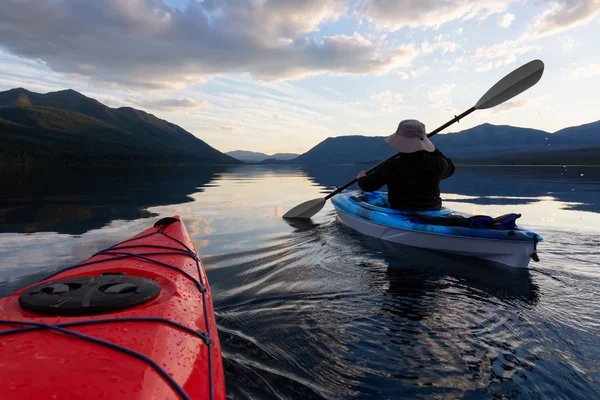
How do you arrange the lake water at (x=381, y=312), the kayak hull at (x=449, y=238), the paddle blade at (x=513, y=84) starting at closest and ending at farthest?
the lake water at (x=381, y=312) → the kayak hull at (x=449, y=238) → the paddle blade at (x=513, y=84)

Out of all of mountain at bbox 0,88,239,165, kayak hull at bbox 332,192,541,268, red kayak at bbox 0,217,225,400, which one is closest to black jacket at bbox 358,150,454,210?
kayak hull at bbox 332,192,541,268

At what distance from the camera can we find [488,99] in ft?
32.1

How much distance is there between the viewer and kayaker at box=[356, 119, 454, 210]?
7.21 m

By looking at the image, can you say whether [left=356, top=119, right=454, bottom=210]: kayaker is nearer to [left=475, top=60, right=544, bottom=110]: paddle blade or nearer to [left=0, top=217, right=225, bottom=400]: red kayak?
[left=475, top=60, right=544, bottom=110]: paddle blade

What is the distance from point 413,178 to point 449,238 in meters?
1.52

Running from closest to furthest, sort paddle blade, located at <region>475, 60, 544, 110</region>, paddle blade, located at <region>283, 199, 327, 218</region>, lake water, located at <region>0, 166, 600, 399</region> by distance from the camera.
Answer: lake water, located at <region>0, 166, 600, 399</region> → paddle blade, located at <region>475, 60, 544, 110</region> → paddle blade, located at <region>283, 199, 327, 218</region>

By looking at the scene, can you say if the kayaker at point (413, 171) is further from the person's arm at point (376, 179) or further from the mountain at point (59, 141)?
the mountain at point (59, 141)

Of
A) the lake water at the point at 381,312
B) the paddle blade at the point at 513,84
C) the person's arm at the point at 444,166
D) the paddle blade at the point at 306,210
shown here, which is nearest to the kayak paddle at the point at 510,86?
the paddle blade at the point at 513,84

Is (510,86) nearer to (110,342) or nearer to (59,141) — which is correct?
(110,342)

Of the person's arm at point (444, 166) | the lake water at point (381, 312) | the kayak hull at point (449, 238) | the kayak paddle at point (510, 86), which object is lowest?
the lake water at point (381, 312)

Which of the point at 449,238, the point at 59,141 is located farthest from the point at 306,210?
the point at 59,141

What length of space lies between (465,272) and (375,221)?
2.90 m

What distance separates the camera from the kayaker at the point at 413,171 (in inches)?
284

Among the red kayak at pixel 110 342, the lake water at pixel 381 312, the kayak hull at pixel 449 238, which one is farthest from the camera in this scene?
the kayak hull at pixel 449 238
